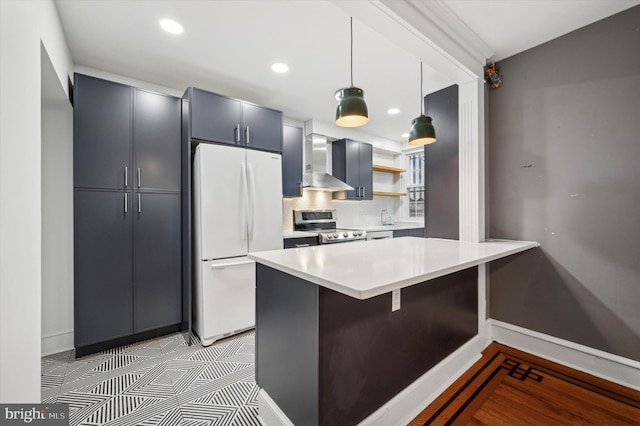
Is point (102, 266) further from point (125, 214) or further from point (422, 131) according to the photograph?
point (422, 131)

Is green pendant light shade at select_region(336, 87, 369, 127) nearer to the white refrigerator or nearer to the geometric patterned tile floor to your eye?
the white refrigerator

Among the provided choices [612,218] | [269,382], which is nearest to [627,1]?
[612,218]

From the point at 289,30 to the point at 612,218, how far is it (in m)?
2.73

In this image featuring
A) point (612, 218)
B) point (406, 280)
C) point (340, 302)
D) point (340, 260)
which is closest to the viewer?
point (406, 280)

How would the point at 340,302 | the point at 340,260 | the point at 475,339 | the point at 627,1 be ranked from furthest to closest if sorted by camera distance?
the point at 475,339 → the point at 627,1 → the point at 340,260 → the point at 340,302

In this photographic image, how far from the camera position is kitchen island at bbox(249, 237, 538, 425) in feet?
4.11

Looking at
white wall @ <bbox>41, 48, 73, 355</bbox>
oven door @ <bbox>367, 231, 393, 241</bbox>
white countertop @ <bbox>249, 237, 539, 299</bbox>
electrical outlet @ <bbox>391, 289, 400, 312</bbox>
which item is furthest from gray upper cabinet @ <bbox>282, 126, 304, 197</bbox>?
electrical outlet @ <bbox>391, 289, 400, 312</bbox>

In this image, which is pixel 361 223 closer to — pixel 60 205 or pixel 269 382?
pixel 269 382

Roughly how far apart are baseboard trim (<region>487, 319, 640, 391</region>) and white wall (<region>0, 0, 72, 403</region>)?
3.12 meters

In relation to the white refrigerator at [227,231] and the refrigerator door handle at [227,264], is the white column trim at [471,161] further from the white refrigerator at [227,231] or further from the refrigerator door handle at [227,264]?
the refrigerator door handle at [227,264]

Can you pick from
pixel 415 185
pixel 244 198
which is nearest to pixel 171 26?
pixel 244 198

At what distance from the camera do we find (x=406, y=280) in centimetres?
112

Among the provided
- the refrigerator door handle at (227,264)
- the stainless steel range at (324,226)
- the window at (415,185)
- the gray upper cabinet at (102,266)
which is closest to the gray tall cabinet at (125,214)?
the gray upper cabinet at (102,266)

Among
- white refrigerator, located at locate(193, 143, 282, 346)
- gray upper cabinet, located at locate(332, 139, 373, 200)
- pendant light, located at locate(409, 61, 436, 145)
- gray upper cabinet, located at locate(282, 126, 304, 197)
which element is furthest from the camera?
gray upper cabinet, located at locate(332, 139, 373, 200)
